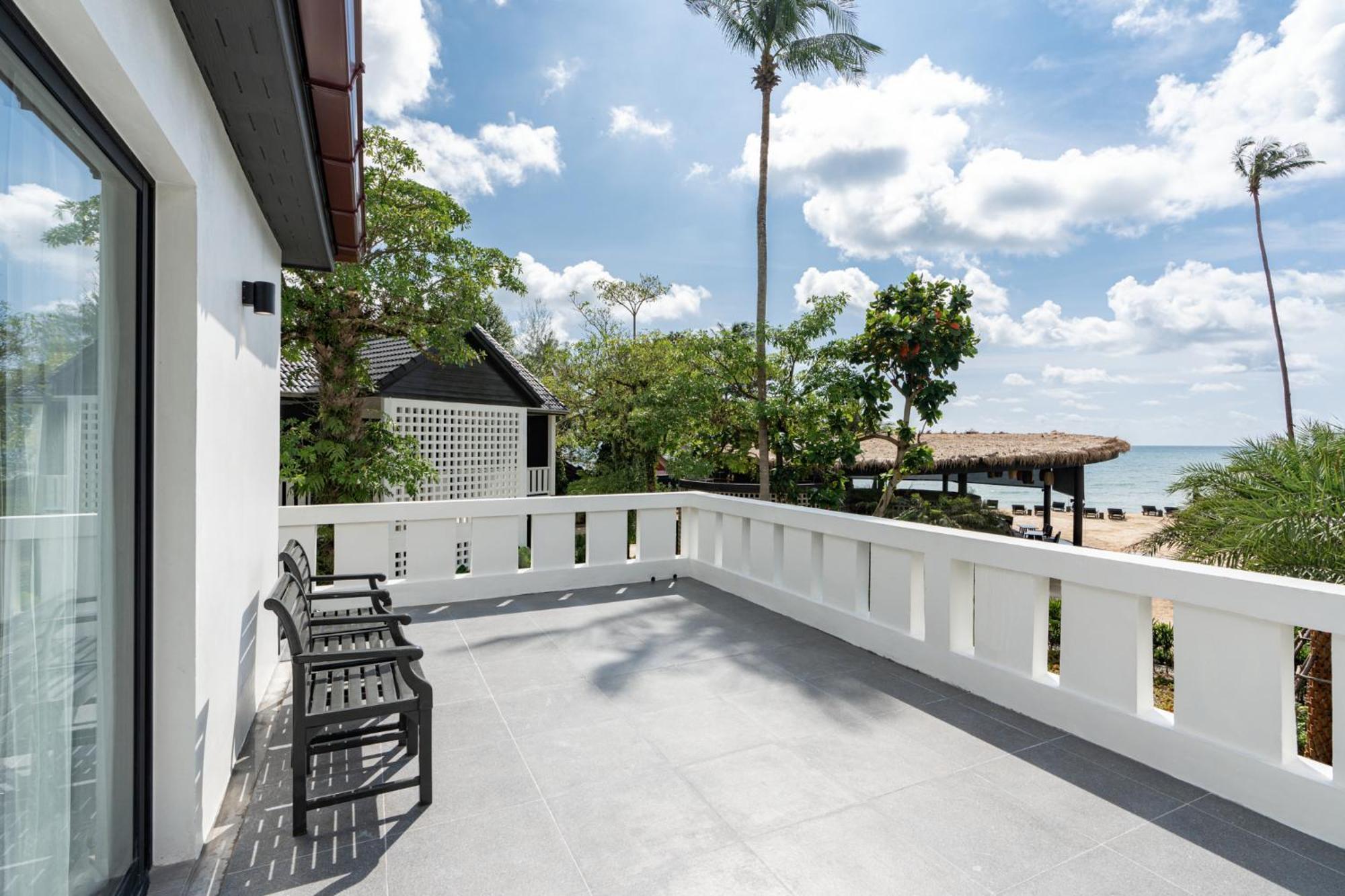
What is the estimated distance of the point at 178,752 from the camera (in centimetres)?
210

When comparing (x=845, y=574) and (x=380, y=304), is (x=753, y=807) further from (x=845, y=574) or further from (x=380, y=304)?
(x=380, y=304)

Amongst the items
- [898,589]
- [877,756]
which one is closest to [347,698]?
[877,756]

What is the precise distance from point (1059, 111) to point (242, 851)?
14.2 metres

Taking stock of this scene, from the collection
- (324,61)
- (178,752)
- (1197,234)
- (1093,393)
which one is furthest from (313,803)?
(1093,393)

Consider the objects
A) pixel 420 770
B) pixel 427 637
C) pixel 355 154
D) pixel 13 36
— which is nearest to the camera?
pixel 13 36

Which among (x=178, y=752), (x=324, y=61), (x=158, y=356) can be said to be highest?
(x=324, y=61)

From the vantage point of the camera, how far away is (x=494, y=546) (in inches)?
226

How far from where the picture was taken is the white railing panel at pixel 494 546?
5703 mm

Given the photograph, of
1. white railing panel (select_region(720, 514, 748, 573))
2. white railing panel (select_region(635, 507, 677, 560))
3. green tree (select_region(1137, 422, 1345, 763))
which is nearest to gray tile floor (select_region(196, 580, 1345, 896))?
green tree (select_region(1137, 422, 1345, 763))

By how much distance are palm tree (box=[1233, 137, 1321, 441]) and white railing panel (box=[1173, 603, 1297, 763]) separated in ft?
88.1

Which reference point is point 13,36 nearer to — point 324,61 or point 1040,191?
point 324,61

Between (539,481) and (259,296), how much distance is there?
45.2 ft

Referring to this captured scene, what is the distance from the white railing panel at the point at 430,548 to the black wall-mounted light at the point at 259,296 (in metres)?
2.69

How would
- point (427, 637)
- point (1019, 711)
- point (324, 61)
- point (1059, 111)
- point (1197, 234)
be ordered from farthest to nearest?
1. point (1197, 234)
2. point (1059, 111)
3. point (427, 637)
4. point (1019, 711)
5. point (324, 61)
